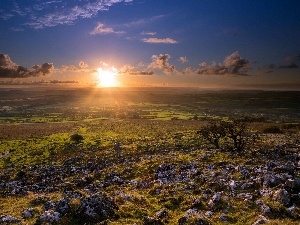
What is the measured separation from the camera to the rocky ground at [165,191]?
18.4 m

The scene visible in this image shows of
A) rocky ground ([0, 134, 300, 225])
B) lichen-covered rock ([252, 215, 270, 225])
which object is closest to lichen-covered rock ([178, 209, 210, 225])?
rocky ground ([0, 134, 300, 225])

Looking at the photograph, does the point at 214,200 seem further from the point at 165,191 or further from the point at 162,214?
the point at 165,191

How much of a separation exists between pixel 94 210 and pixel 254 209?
32.4ft

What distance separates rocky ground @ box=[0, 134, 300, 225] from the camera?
18.4 m

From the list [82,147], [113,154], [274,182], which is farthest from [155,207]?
[82,147]

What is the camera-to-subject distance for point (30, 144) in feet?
197

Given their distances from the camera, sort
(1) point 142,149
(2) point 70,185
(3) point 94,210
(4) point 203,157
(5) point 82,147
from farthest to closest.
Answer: (5) point 82,147 → (1) point 142,149 → (4) point 203,157 → (2) point 70,185 → (3) point 94,210

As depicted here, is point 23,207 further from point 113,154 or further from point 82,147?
point 82,147

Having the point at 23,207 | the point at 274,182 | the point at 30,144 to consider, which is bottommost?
the point at 30,144

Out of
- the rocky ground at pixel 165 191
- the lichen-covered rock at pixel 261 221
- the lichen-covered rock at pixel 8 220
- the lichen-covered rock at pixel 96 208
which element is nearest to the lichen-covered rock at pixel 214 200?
the rocky ground at pixel 165 191

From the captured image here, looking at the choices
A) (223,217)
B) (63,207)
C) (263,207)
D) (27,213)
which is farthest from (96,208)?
(263,207)

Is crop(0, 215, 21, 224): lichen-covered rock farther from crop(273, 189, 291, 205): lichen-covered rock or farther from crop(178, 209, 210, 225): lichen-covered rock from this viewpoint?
crop(273, 189, 291, 205): lichen-covered rock

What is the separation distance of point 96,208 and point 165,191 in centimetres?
653

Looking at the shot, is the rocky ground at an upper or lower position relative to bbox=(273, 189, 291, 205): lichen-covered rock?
lower
